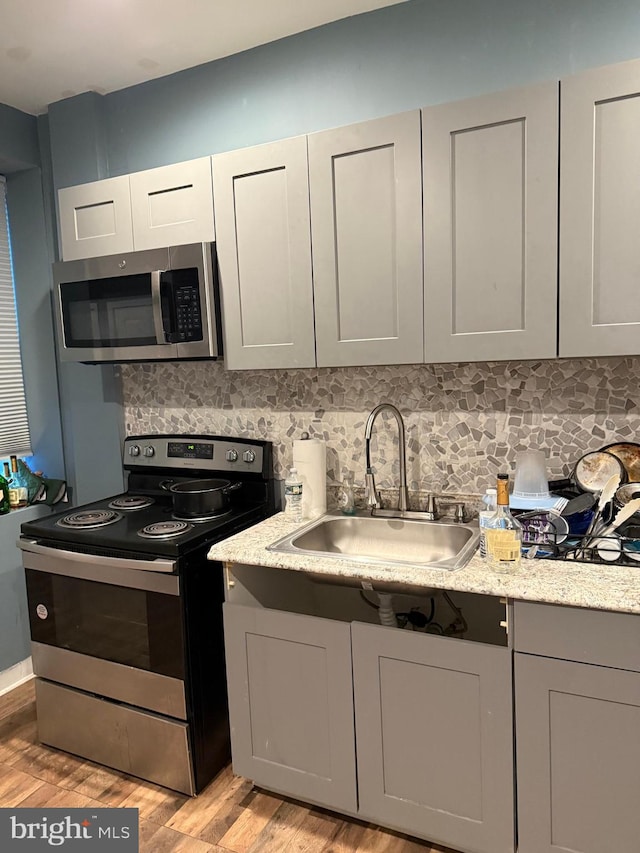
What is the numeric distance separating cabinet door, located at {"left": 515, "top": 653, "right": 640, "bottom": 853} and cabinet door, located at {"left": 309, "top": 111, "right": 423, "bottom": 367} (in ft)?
3.16

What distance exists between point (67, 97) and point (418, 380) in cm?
196

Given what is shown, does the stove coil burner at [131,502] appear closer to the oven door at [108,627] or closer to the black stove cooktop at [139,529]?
the black stove cooktop at [139,529]

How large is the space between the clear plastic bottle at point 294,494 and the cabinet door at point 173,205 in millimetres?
897

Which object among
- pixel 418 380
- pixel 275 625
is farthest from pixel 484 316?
pixel 275 625

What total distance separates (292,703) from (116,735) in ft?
2.42

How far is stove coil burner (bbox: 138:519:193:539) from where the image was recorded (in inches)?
80.6

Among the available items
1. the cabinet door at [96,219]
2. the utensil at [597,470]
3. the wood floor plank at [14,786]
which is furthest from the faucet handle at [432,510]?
the wood floor plank at [14,786]

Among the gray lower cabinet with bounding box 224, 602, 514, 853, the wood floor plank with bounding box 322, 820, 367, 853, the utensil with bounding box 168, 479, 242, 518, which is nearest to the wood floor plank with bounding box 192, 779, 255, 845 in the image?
the gray lower cabinet with bounding box 224, 602, 514, 853

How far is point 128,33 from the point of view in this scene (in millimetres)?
2209

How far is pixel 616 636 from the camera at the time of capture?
1.44 metres

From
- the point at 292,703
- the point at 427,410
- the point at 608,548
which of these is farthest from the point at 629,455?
the point at 292,703

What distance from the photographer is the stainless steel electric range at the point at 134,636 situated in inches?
78.9

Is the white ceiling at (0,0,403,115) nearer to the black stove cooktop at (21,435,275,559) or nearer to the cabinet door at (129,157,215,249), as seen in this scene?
the cabinet door at (129,157,215,249)

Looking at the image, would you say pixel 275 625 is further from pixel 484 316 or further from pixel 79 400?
pixel 79 400
